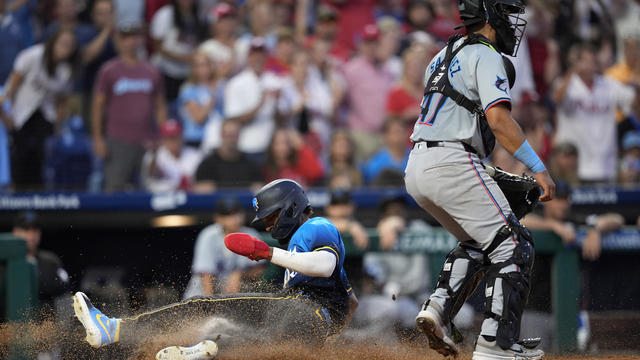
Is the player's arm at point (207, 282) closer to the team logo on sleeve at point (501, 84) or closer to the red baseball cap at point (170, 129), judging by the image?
the red baseball cap at point (170, 129)

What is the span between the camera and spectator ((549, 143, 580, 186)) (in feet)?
31.2

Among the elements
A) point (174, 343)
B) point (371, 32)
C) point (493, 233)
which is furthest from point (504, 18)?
point (371, 32)

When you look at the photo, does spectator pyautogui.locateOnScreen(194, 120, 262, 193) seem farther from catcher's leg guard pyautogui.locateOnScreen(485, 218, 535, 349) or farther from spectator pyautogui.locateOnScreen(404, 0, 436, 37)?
catcher's leg guard pyautogui.locateOnScreen(485, 218, 535, 349)

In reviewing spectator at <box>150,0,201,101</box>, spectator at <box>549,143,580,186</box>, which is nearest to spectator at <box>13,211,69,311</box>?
spectator at <box>150,0,201,101</box>

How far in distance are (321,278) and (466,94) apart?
1.35 m

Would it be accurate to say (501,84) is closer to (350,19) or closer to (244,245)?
(244,245)

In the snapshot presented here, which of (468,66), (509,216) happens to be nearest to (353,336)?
(509,216)

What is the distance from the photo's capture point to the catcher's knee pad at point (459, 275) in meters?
4.54

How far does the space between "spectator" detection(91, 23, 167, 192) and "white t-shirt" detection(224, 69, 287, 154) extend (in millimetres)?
836

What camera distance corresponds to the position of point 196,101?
9.73m

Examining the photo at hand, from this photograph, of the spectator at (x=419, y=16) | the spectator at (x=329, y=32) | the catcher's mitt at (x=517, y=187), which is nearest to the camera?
the catcher's mitt at (x=517, y=187)

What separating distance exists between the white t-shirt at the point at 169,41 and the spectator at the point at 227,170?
4.18 feet

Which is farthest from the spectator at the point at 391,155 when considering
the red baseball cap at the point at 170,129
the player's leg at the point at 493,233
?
the player's leg at the point at 493,233

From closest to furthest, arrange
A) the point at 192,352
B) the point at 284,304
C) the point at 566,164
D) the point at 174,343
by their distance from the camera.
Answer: the point at 192,352
the point at 284,304
the point at 174,343
the point at 566,164
